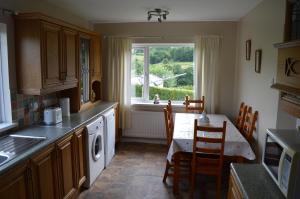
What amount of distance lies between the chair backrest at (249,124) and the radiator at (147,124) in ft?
5.34

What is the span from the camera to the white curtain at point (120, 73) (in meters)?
4.48

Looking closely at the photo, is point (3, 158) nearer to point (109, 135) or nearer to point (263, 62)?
point (109, 135)

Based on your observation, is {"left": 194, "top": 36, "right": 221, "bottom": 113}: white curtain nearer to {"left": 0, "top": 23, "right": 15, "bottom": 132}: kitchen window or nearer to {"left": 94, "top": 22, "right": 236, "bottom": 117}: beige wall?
{"left": 94, "top": 22, "right": 236, "bottom": 117}: beige wall

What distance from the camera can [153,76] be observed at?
15.6 feet

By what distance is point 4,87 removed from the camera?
248 cm

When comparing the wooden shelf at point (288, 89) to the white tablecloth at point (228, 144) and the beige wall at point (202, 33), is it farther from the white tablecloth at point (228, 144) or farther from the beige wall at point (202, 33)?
the beige wall at point (202, 33)

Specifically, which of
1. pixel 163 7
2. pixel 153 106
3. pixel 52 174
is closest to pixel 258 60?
pixel 163 7

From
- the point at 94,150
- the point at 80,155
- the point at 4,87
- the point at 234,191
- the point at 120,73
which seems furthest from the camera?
the point at 120,73

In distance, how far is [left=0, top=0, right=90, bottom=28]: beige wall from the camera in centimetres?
247

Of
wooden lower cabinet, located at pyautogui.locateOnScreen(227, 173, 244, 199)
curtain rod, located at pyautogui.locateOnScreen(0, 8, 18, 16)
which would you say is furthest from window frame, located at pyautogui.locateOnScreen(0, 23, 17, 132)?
wooden lower cabinet, located at pyautogui.locateOnScreen(227, 173, 244, 199)

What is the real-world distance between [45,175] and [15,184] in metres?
0.42

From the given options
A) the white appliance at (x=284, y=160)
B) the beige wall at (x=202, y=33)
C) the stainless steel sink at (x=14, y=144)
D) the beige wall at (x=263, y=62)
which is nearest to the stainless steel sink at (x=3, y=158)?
the stainless steel sink at (x=14, y=144)

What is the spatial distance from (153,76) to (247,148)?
8.14 ft

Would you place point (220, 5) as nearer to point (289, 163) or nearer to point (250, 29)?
point (250, 29)
